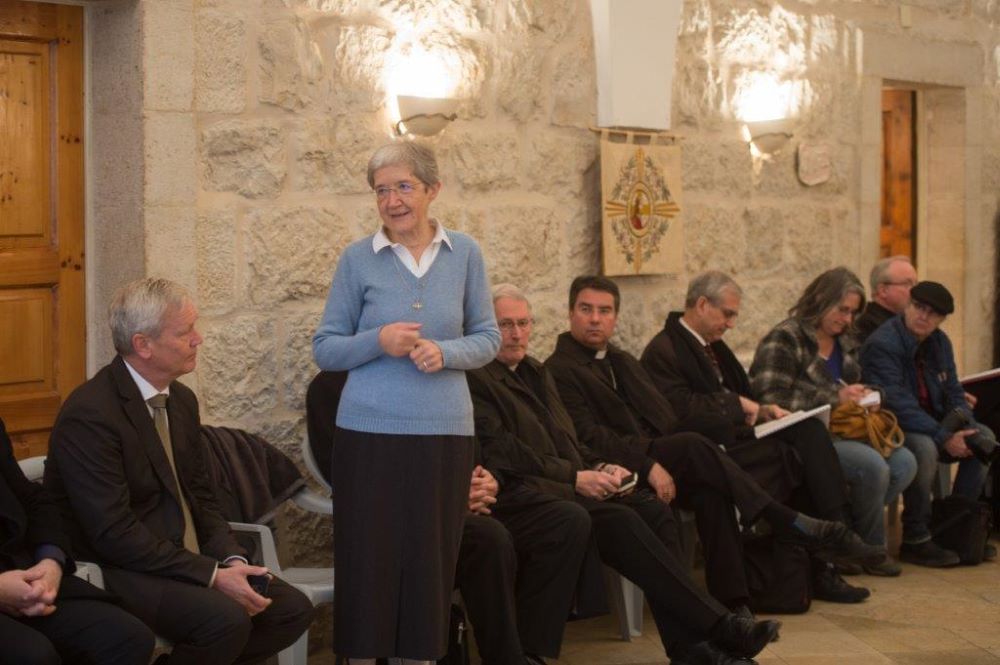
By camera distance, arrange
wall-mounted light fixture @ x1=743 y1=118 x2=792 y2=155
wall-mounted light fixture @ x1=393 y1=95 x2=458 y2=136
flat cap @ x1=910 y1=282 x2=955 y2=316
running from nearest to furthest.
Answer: wall-mounted light fixture @ x1=393 y1=95 x2=458 y2=136
flat cap @ x1=910 y1=282 x2=955 y2=316
wall-mounted light fixture @ x1=743 y1=118 x2=792 y2=155

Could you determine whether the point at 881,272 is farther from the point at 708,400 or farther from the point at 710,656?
the point at 710,656

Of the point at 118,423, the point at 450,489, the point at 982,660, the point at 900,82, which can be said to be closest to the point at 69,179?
the point at 118,423

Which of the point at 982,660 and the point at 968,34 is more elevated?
the point at 968,34

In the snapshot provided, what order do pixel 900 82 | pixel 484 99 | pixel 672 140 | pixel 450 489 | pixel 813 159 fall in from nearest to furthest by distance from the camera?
pixel 450 489, pixel 484 99, pixel 672 140, pixel 813 159, pixel 900 82

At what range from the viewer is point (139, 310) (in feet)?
12.1

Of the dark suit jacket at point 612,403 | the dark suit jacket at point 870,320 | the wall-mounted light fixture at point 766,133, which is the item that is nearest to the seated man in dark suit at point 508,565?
the dark suit jacket at point 612,403

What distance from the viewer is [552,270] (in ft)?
19.1

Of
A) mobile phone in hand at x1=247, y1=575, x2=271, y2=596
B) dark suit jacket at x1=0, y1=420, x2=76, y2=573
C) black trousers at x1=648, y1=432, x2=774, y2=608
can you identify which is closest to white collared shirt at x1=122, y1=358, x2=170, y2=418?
→ dark suit jacket at x1=0, y1=420, x2=76, y2=573

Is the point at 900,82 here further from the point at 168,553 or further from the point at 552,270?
the point at 168,553

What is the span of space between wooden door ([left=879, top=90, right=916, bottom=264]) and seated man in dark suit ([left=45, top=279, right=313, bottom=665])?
18.0ft

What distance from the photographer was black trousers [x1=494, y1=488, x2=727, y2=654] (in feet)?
15.1

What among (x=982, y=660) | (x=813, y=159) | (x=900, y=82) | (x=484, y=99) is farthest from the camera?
(x=900, y=82)

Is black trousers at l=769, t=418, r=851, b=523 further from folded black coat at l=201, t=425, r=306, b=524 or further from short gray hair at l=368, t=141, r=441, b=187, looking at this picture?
short gray hair at l=368, t=141, r=441, b=187

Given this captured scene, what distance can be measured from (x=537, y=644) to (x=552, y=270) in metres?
1.79
